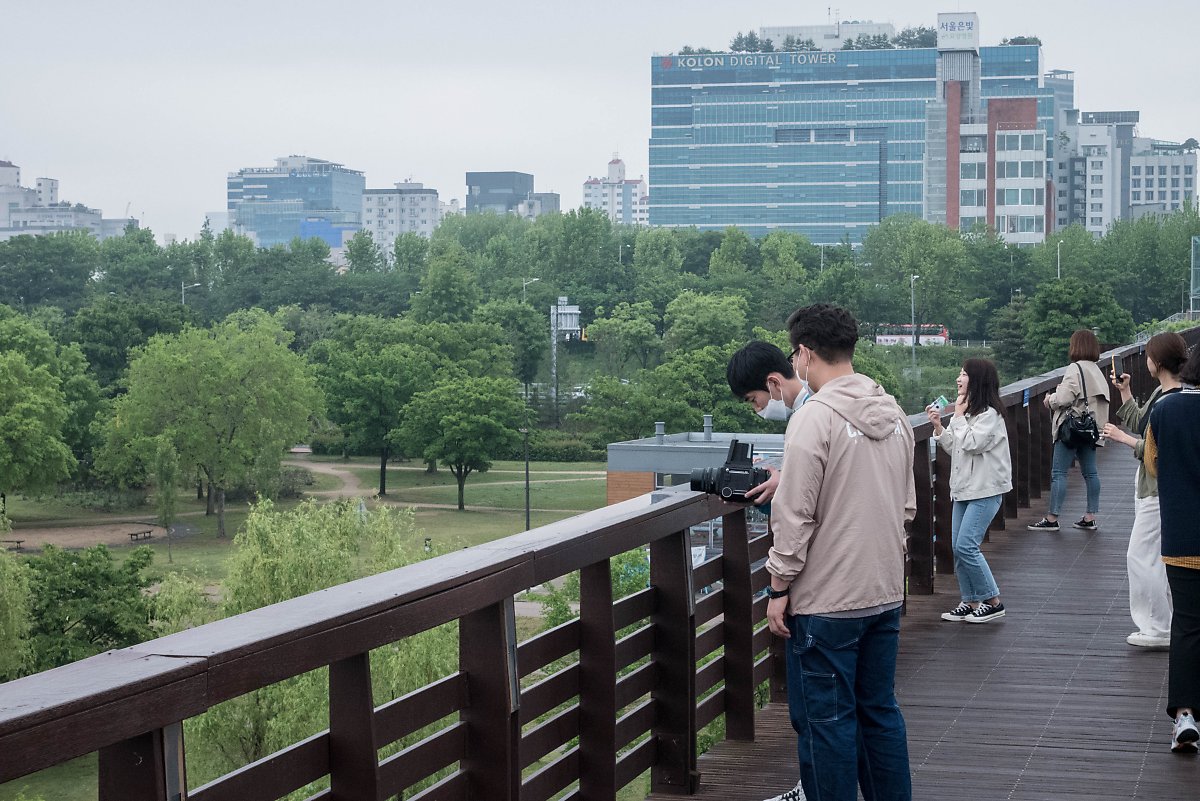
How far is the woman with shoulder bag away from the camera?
1062 cm

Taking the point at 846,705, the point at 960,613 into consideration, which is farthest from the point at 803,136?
the point at 846,705

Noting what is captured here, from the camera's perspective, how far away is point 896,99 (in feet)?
565

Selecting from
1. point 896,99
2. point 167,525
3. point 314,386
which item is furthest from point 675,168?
point 167,525

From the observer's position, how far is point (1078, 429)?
10.8 metres

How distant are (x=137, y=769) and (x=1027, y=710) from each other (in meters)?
4.59

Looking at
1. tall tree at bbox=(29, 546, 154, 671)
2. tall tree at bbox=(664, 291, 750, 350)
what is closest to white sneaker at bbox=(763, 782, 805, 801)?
tall tree at bbox=(29, 546, 154, 671)

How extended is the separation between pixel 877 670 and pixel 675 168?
175 m

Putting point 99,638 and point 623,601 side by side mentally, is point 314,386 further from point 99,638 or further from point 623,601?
point 623,601

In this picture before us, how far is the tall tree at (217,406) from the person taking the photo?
60.9 m

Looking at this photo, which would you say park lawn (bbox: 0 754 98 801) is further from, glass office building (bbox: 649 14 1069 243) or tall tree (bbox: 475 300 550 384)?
glass office building (bbox: 649 14 1069 243)

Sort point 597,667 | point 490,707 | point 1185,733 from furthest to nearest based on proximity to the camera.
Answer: point 1185,733 < point 597,667 < point 490,707

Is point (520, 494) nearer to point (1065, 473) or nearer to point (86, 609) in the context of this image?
point (86, 609)

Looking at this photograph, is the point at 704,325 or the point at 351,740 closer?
the point at 351,740

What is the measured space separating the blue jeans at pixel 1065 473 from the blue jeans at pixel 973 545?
335 centimetres
